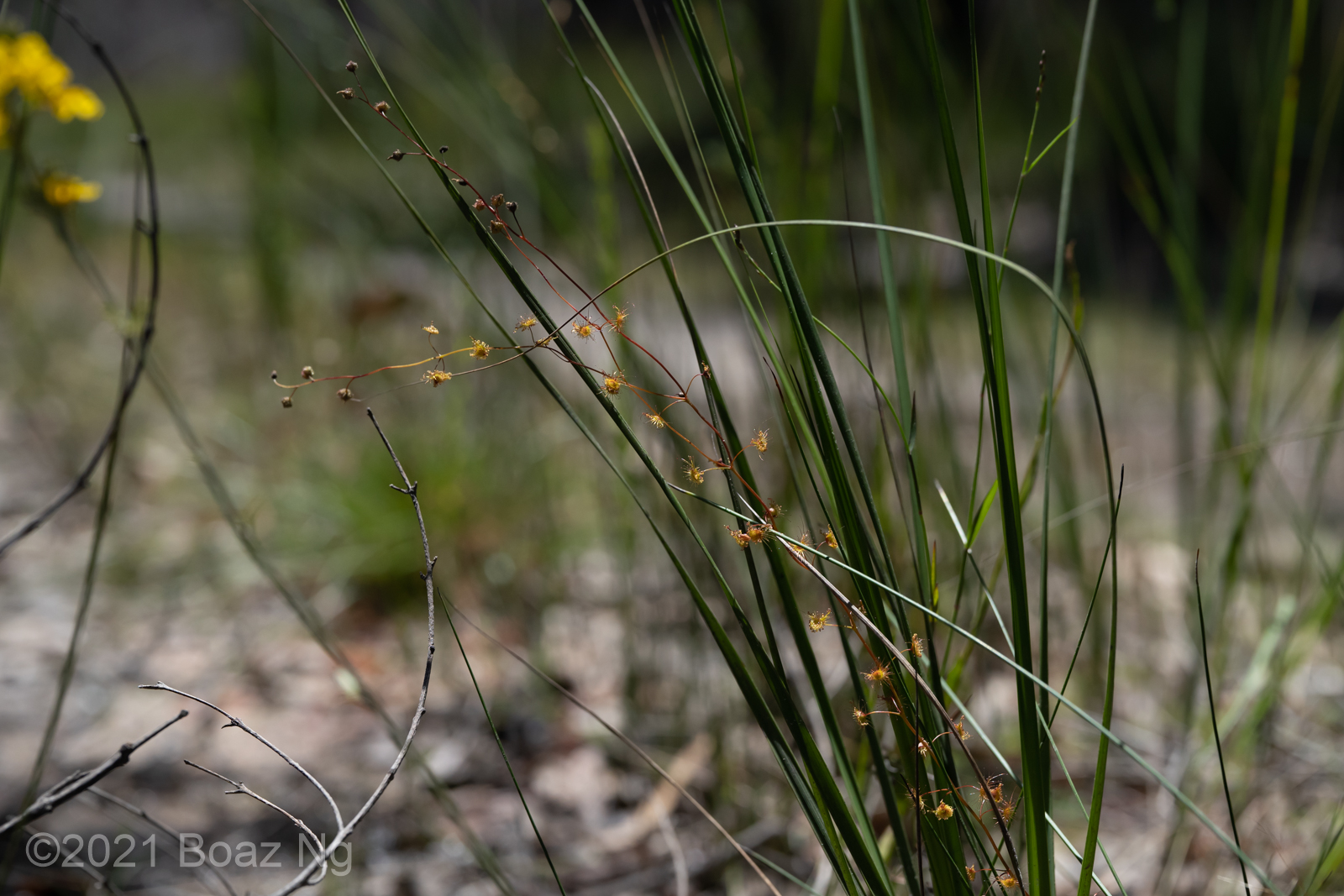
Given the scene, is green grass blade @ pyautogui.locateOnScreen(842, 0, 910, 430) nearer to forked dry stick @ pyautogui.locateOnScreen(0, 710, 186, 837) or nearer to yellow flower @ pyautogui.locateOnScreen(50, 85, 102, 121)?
forked dry stick @ pyautogui.locateOnScreen(0, 710, 186, 837)

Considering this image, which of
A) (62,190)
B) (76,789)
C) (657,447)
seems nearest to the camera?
(76,789)

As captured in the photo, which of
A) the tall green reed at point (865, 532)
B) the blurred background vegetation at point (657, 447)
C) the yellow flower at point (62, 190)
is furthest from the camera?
the blurred background vegetation at point (657, 447)

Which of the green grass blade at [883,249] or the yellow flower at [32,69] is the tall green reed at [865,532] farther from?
the yellow flower at [32,69]

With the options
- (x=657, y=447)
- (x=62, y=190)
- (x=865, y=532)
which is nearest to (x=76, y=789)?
(x=865, y=532)

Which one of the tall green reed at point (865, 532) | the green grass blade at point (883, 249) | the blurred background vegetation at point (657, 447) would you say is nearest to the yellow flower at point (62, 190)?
the blurred background vegetation at point (657, 447)

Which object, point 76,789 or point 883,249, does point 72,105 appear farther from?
point 883,249

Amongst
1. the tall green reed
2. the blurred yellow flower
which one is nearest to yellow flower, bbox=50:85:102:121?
the blurred yellow flower

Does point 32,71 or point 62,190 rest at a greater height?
point 32,71

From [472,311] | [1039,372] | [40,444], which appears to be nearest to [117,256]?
[40,444]

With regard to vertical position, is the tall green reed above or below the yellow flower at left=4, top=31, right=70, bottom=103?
below
